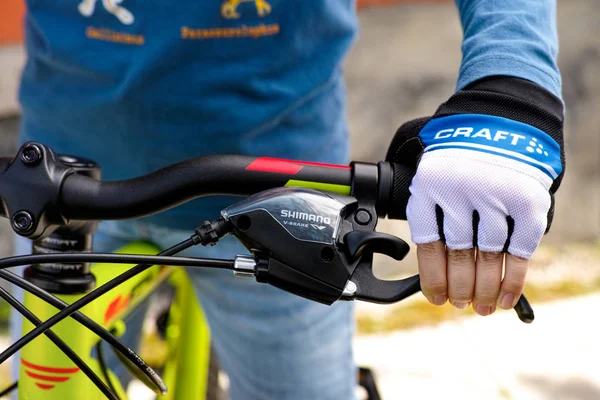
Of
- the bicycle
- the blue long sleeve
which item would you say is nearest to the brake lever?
the bicycle

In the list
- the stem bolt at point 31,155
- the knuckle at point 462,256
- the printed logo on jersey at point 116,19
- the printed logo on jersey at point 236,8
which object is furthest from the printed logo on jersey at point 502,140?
the printed logo on jersey at point 116,19

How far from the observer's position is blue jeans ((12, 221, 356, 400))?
129 centimetres

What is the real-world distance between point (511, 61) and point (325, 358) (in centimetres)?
77

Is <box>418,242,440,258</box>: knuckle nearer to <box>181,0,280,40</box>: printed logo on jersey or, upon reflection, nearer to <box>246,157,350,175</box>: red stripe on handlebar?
<box>246,157,350,175</box>: red stripe on handlebar

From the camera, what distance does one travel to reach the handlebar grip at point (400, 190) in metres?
0.72

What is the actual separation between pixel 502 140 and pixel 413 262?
2.50 metres

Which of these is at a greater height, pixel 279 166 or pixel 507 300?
pixel 279 166

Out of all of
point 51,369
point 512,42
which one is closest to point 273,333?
point 51,369

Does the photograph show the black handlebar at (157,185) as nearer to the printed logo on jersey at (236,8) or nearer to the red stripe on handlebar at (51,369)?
the red stripe on handlebar at (51,369)

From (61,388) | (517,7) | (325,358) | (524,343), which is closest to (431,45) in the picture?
(524,343)

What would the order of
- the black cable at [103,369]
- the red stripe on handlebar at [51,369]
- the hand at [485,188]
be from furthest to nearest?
the black cable at [103,369]
the red stripe on handlebar at [51,369]
the hand at [485,188]

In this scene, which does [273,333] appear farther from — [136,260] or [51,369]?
[136,260]

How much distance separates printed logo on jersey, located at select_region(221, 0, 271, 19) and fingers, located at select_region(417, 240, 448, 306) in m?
0.58

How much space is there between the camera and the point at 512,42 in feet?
2.56
